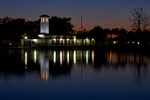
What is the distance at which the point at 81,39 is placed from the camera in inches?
2498

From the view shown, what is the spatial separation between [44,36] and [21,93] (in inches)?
2080

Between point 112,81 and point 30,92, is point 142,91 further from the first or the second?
point 30,92

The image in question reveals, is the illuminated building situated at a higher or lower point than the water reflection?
higher

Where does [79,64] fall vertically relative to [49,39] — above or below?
below

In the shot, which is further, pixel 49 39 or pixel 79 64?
pixel 49 39

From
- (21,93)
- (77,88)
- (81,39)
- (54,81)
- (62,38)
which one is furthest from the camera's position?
(81,39)

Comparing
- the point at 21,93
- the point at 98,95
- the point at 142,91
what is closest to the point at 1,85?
the point at 21,93

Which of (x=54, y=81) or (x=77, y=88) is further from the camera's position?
(x=54, y=81)

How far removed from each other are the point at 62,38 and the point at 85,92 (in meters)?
51.8

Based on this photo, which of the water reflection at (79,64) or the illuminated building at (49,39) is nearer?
the water reflection at (79,64)

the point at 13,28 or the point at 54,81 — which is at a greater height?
the point at 13,28

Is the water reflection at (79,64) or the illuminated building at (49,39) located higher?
the illuminated building at (49,39)

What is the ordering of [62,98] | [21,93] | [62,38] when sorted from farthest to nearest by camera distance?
[62,38] → [21,93] → [62,98]

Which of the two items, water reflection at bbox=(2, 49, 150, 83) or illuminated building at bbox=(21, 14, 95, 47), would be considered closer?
water reflection at bbox=(2, 49, 150, 83)
